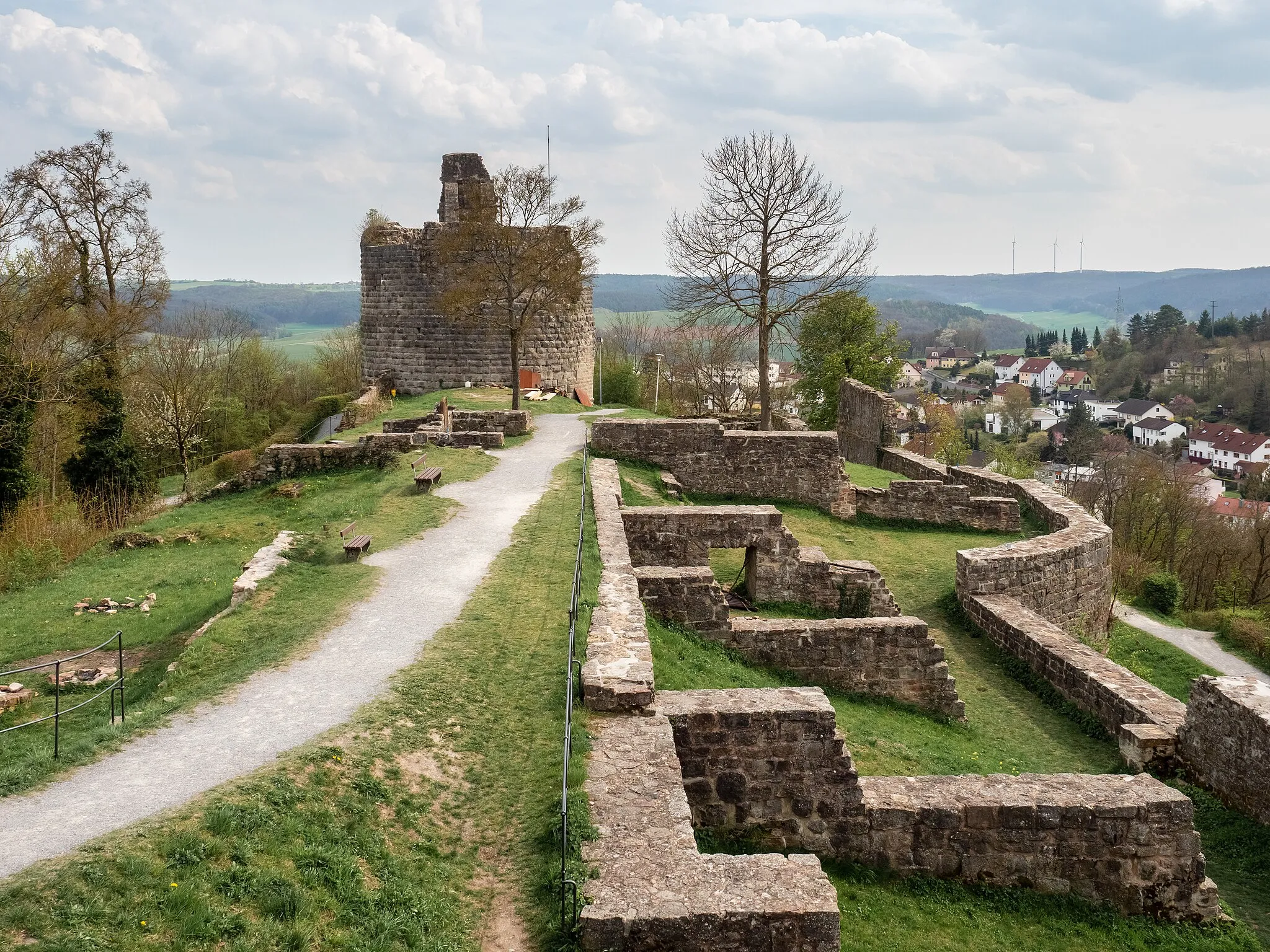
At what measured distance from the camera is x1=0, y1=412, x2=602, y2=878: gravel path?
6.33m

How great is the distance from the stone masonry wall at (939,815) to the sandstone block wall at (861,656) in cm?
374

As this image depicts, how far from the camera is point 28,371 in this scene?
70.8ft

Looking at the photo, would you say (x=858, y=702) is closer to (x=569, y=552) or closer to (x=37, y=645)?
(x=569, y=552)

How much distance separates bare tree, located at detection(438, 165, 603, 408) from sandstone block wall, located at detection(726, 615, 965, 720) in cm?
1845

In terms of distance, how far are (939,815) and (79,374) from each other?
25843mm

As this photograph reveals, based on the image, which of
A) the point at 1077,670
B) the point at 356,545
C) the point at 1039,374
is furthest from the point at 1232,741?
the point at 1039,374

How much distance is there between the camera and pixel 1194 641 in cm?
2723

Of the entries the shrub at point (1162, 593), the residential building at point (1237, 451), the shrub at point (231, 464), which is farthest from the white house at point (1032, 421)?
the shrub at point (231, 464)

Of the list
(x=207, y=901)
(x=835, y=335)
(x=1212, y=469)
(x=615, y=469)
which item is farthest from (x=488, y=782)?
(x=1212, y=469)

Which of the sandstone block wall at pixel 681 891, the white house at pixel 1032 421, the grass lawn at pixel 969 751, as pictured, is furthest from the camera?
the white house at pixel 1032 421

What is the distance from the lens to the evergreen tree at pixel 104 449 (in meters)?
27.8

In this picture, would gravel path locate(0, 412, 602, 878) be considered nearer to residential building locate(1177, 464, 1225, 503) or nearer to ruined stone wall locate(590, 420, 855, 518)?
ruined stone wall locate(590, 420, 855, 518)

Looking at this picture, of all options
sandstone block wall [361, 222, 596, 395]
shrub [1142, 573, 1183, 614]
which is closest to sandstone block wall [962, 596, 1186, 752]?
shrub [1142, 573, 1183, 614]

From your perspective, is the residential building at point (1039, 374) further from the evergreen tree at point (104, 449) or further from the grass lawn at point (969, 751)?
the grass lawn at point (969, 751)
